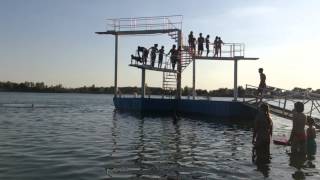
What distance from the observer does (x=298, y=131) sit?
1623 centimetres

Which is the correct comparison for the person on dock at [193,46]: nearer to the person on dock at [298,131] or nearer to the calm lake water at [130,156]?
the calm lake water at [130,156]

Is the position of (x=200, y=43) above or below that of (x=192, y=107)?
above

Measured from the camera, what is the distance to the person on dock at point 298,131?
16125 millimetres

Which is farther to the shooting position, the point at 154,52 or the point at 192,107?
the point at 154,52

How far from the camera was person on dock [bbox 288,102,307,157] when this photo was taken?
16.1 metres

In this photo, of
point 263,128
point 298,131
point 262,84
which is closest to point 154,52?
point 262,84

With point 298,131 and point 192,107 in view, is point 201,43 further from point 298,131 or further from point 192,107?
point 298,131

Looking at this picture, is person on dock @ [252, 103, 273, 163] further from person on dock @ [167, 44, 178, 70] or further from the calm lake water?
person on dock @ [167, 44, 178, 70]

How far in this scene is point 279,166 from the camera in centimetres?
1504

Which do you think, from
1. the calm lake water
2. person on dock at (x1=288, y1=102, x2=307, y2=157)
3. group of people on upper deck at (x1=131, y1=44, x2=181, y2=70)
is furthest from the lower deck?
person on dock at (x1=288, y1=102, x2=307, y2=157)

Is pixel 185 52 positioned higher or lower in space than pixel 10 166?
higher

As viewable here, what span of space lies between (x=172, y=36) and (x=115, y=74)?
23.2 feet

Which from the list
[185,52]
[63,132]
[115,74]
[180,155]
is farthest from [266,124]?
[115,74]

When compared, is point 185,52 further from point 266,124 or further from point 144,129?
point 266,124
